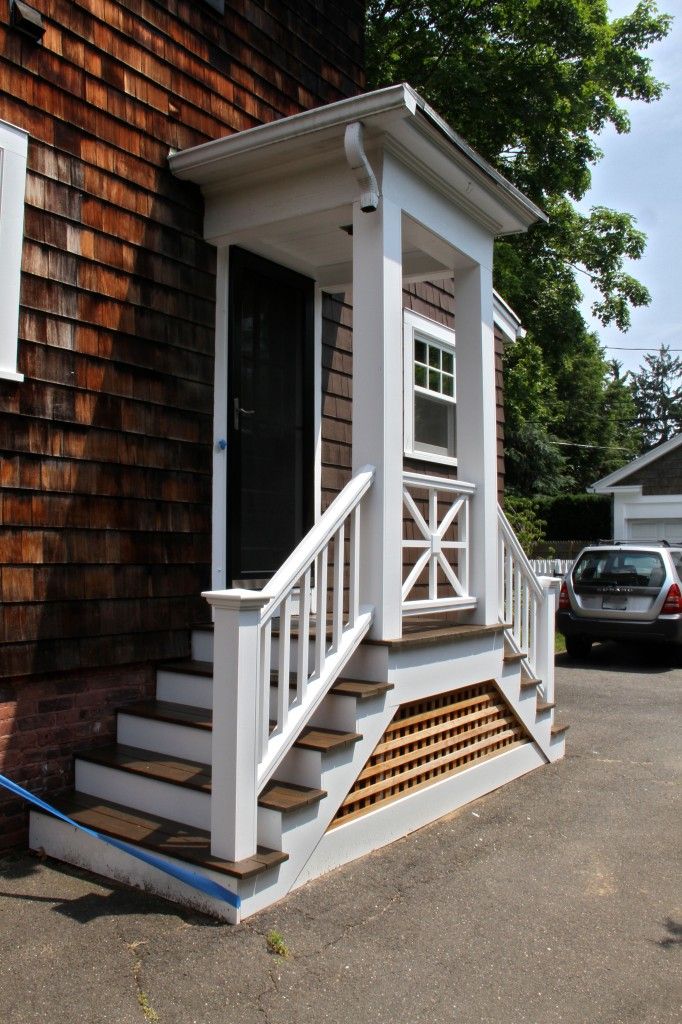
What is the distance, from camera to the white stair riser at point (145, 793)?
3387 mm

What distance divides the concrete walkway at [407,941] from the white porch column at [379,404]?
1.14 metres

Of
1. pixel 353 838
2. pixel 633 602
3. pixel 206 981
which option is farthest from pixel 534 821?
pixel 633 602

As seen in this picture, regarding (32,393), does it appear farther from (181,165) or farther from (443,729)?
(443,729)

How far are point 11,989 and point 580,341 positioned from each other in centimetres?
1676

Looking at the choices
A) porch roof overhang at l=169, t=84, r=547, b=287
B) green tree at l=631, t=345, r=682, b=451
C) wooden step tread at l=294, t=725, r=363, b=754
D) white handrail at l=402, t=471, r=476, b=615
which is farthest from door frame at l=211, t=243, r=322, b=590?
green tree at l=631, t=345, r=682, b=451

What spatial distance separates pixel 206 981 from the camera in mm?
2617

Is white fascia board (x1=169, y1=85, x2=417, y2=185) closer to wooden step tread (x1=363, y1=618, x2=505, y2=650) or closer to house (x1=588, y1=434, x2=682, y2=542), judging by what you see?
wooden step tread (x1=363, y1=618, x2=505, y2=650)

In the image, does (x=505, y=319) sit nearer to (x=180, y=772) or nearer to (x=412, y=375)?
(x=412, y=375)

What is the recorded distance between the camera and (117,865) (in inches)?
130

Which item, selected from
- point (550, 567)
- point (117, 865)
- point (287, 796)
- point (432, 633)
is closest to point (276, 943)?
point (287, 796)

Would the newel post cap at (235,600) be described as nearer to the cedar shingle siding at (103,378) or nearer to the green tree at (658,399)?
the cedar shingle siding at (103,378)

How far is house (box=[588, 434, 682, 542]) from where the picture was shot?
2147 cm

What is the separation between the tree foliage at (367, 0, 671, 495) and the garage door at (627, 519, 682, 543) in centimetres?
580

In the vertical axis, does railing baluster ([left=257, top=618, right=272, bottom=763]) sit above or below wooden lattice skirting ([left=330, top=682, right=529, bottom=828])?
above
